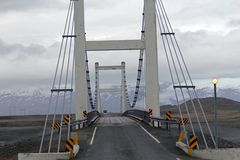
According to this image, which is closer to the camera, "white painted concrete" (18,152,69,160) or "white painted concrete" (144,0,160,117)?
"white painted concrete" (18,152,69,160)

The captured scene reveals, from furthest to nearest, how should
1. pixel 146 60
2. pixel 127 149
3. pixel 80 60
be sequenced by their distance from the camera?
pixel 146 60
pixel 80 60
pixel 127 149

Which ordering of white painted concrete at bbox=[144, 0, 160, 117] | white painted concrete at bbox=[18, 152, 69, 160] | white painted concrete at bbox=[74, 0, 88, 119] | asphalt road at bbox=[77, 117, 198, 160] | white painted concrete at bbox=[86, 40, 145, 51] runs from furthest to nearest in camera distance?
1. white painted concrete at bbox=[86, 40, 145, 51]
2. white painted concrete at bbox=[144, 0, 160, 117]
3. white painted concrete at bbox=[74, 0, 88, 119]
4. asphalt road at bbox=[77, 117, 198, 160]
5. white painted concrete at bbox=[18, 152, 69, 160]

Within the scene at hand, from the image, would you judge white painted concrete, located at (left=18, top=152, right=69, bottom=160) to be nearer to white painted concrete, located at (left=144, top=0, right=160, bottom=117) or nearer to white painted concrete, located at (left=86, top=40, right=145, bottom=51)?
white painted concrete, located at (left=144, top=0, right=160, bottom=117)

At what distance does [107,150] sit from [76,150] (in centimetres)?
157

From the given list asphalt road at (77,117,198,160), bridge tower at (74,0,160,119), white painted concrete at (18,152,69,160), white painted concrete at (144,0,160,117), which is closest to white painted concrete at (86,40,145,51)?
bridge tower at (74,0,160,119)

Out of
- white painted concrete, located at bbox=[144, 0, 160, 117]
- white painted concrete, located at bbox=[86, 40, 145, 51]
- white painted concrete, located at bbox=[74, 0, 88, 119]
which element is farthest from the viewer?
white painted concrete, located at bbox=[86, 40, 145, 51]

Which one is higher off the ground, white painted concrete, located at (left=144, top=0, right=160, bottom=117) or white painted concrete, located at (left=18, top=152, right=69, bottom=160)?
white painted concrete, located at (left=144, top=0, right=160, bottom=117)

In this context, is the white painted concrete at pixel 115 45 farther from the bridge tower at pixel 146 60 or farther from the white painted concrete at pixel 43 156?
the white painted concrete at pixel 43 156

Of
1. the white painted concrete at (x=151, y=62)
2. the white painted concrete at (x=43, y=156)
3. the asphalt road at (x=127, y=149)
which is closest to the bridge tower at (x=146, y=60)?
the white painted concrete at (x=151, y=62)

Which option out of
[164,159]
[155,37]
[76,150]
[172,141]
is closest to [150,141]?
[172,141]

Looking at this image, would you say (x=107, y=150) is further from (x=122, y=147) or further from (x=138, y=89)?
(x=138, y=89)

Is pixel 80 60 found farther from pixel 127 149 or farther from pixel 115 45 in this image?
pixel 127 149

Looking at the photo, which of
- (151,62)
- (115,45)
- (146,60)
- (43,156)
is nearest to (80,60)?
(115,45)

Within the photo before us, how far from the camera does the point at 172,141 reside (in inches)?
1283
